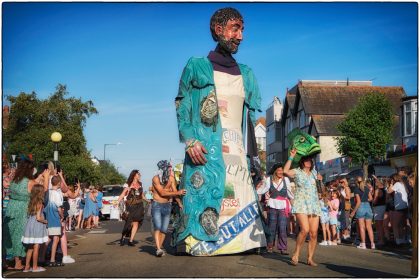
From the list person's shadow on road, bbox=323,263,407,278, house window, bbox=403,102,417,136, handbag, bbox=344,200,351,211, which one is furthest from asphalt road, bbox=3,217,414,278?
house window, bbox=403,102,417,136

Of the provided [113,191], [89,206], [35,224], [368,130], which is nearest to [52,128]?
[113,191]

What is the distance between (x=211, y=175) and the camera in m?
11.0

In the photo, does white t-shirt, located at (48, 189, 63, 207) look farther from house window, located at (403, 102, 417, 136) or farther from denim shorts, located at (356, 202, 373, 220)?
house window, located at (403, 102, 417, 136)

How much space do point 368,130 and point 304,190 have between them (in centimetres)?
3228

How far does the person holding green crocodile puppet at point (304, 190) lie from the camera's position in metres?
10.1

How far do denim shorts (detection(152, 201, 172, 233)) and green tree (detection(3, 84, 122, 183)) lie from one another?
2290 centimetres

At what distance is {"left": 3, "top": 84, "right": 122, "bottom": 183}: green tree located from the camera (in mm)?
35219

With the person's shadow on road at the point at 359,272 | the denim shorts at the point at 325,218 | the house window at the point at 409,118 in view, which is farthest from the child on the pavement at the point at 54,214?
the house window at the point at 409,118

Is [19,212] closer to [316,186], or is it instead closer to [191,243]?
[191,243]

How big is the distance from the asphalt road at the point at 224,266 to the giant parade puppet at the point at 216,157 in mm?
340

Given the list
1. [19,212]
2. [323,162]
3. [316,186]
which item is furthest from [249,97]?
[323,162]

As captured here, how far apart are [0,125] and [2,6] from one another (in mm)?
1613

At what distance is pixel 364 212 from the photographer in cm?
1530

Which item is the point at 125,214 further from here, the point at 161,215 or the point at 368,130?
the point at 368,130
